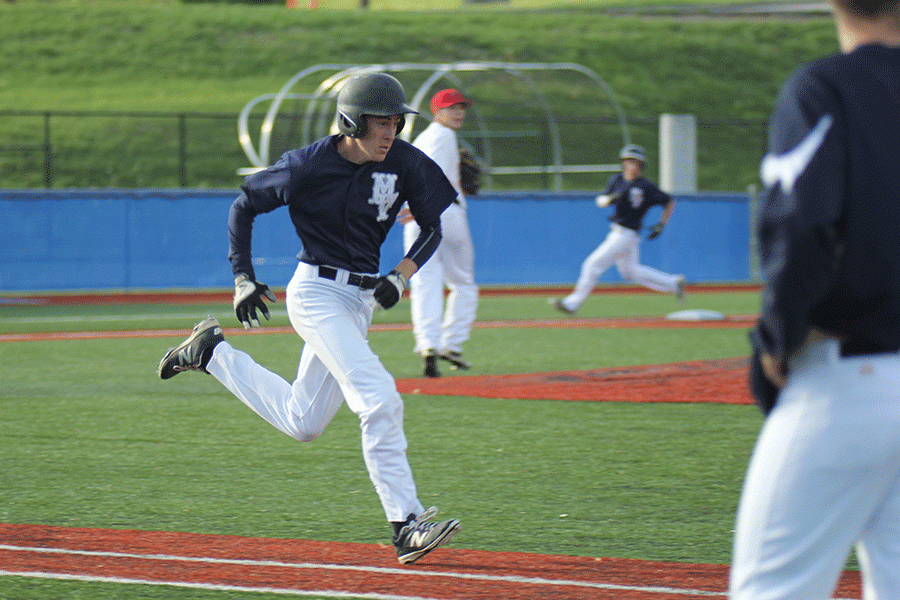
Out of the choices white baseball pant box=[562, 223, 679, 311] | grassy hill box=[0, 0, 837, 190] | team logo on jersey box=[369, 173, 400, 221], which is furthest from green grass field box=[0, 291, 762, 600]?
grassy hill box=[0, 0, 837, 190]

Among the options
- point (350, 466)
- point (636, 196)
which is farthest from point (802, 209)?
point (636, 196)

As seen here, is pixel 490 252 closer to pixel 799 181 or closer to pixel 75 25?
pixel 799 181

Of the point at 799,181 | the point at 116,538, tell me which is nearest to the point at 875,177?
the point at 799,181

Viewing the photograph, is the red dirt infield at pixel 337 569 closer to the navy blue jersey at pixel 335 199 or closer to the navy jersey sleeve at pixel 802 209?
the navy blue jersey at pixel 335 199

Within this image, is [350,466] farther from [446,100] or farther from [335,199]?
[446,100]

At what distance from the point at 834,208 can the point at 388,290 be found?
275cm

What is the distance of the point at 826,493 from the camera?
7.84ft

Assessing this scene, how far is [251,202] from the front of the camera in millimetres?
5160

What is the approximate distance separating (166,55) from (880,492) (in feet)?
173

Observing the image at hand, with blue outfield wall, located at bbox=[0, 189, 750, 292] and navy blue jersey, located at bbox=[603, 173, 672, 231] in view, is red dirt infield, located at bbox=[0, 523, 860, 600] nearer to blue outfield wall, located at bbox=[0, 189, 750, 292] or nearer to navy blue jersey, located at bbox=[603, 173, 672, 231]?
navy blue jersey, located at bbox=[603, 173, 672, 231]

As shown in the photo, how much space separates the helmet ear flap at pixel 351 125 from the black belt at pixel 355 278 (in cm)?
61

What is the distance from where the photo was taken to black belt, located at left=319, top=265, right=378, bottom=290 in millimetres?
5043

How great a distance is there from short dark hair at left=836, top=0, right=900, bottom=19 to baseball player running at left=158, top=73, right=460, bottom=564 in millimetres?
2546

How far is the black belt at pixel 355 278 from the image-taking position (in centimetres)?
504
